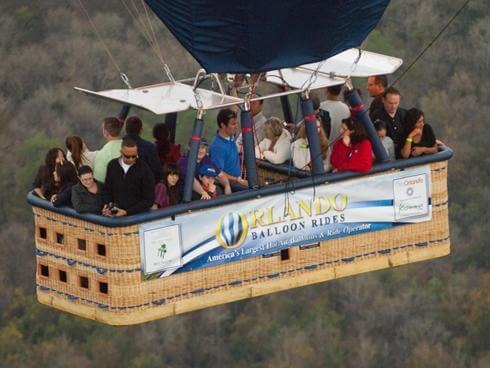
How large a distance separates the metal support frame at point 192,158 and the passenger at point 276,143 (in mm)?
1900

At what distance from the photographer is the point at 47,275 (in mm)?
22953

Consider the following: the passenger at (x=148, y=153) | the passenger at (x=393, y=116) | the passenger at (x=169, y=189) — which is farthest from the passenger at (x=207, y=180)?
the passenger at (x=393, y=116)

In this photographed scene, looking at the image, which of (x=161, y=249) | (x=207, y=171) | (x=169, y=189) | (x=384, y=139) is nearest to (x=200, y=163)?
(x=207, y=171)

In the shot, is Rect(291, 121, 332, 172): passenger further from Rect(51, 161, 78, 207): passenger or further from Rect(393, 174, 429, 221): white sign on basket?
Rect(51, 161, 78, 207): passenger

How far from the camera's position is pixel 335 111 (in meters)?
24.1

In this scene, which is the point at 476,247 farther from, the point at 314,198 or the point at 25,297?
the point at 314,198

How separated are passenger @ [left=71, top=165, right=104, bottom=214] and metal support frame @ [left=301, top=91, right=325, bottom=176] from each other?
204 cm

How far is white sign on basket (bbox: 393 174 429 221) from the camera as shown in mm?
23766

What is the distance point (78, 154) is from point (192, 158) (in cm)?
120

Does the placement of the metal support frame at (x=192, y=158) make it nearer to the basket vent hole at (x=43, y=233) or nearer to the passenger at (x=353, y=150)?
the basket vent hole at (x=43, y=233)

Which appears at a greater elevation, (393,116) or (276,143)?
(393,116)

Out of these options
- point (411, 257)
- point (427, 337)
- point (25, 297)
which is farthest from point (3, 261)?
point (411, 257)

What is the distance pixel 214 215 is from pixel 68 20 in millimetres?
52226

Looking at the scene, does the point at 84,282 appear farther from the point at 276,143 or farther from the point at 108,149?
the point at 276,143
